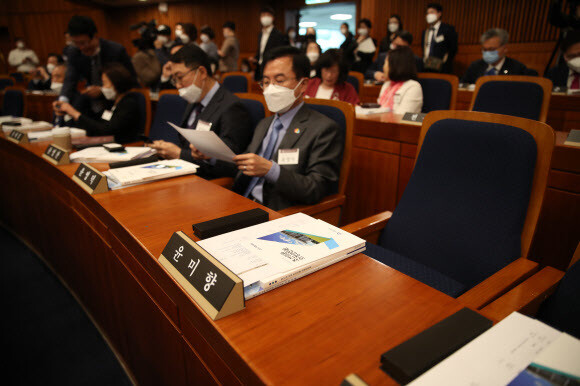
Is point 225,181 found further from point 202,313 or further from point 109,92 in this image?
point 109,92

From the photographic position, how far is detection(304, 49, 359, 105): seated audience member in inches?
120

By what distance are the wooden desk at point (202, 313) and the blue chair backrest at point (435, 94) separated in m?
2.18

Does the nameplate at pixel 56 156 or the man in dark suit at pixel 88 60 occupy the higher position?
the man in dark suit at pixel 88 60

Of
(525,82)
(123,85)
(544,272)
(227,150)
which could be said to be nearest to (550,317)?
(544,272)

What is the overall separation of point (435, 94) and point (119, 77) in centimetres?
234

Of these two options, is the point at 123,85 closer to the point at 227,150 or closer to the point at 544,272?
the point at 227,150

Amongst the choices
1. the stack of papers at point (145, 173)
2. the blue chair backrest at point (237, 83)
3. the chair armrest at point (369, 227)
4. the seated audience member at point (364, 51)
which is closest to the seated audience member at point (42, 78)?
the blue chair backrest at point (237, 83)

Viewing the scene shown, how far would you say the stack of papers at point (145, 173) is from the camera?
1.29 m

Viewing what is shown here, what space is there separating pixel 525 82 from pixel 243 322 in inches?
87.3

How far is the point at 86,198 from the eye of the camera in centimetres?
125

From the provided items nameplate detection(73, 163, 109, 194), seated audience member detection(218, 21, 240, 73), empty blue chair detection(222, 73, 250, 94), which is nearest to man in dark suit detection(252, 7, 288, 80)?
seated audience member detection(218, 21, 240, 73)

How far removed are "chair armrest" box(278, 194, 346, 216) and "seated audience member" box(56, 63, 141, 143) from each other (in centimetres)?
163

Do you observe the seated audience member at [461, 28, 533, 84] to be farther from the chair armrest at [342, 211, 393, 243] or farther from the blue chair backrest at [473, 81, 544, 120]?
the chair armrest at [342, 211, 393, 243]

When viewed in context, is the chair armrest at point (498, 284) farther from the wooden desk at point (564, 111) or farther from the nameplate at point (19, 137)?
the wooden desk at point (564, 111)
